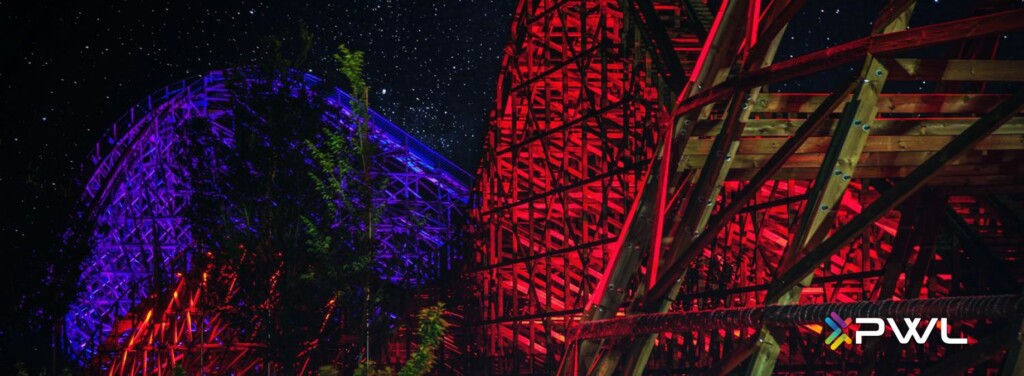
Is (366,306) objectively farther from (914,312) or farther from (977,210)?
(914,312)

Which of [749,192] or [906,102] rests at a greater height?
[906,102]

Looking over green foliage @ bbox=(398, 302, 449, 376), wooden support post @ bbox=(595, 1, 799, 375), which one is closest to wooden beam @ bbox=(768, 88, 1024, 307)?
wooden support post @ bbox=(595, 1, 799, 375)

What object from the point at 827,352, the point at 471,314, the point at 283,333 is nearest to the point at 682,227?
the point at 283,333

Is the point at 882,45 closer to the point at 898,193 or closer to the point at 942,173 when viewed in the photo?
the point at 898,193

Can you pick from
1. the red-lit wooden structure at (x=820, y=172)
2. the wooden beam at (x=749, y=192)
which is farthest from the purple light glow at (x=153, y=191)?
the wooden beam at (x=749, y=192)

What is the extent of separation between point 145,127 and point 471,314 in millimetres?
11976

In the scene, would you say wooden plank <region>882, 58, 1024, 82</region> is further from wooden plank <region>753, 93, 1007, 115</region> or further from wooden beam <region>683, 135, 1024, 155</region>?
wooden beam <region>683, 135, 1024, 155</region>

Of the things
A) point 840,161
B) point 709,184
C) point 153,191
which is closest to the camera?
point 840,161

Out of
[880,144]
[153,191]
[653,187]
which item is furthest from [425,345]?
[153,191]

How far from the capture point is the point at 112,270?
29.7 m

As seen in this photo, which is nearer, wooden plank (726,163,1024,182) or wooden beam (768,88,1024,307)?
wooden beam (768,88,1024,307)

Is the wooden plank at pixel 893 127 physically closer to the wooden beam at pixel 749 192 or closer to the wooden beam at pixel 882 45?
the wooden beam at pixel 749 192

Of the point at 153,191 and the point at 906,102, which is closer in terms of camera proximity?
the point at 906,102

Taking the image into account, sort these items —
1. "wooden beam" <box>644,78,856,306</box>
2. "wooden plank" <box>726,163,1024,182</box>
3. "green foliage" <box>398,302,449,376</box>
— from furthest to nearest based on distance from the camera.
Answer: "green foliage" <box>398,302,449,376</box> < "wooden plank" <box>726,163,1024,182</box> < "wooden beam" <box>644,78,856,306</box>
